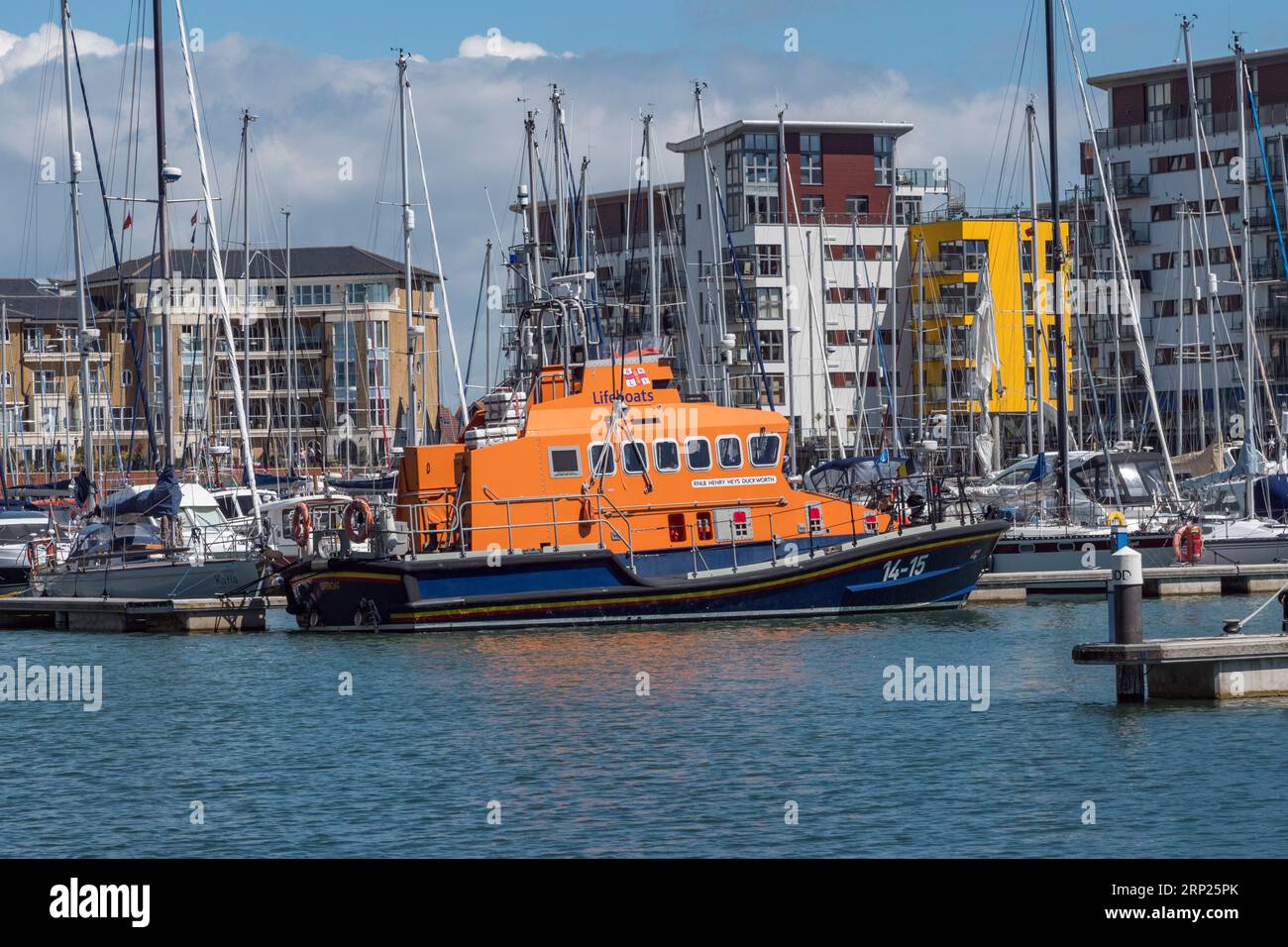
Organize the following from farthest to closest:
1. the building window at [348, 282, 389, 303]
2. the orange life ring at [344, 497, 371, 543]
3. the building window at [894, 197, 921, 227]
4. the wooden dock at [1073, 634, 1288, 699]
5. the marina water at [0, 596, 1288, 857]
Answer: the building window at [348, 282, 389, 303], the building window at [894, 197, 921, 227], the orange life ring at [344, 497, 371, 543], the wooden dock at [1073, 634, 1288, 699], the marina water at [0, 596, 1288, 857]

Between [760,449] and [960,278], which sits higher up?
[960,278]

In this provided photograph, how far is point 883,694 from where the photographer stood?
23.5 metres

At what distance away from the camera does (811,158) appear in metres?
93.1

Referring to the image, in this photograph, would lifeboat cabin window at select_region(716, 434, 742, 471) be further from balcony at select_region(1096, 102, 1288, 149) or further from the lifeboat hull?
balcony at select_region(1096, 102, 1288, 149)

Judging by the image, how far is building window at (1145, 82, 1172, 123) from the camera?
8931cm

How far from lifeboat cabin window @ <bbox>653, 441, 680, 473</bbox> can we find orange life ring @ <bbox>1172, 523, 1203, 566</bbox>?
1432cm

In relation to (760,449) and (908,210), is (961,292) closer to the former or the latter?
(908,210)

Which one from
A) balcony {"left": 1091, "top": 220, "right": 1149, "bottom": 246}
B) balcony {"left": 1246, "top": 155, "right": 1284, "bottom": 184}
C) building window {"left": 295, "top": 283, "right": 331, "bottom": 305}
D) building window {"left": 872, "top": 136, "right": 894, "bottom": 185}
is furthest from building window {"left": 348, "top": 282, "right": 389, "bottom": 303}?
balcony {"left": 1246, "top": 155, "right": 1284, "bottom": 184}

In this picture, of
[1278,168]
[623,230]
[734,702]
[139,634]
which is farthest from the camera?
[623,230]

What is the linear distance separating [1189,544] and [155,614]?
70.0 feet

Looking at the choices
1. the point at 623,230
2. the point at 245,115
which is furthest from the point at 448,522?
the point at 623,230

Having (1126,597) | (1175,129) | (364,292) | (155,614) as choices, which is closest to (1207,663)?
(1126,597)

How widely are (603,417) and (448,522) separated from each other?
3.08m
